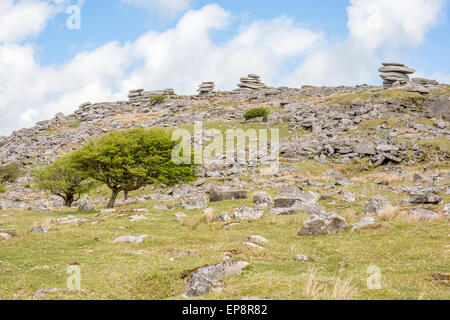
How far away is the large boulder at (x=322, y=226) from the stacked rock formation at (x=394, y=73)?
9063cm

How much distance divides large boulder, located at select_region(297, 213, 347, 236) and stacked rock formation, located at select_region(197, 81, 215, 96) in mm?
131393

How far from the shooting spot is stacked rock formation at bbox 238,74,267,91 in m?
140

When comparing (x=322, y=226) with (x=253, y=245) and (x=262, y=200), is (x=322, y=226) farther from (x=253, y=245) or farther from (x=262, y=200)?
(x=262, y=200)

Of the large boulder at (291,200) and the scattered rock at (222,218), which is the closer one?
the scattered rock at (222,218)

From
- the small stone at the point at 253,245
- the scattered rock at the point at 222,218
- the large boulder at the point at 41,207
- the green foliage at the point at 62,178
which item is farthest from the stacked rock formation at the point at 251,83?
the small stone at the point at 253,245

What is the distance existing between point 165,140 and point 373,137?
125 feet

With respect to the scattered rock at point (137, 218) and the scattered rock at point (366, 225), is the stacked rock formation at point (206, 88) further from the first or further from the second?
the scattered rock at point (366, 225)

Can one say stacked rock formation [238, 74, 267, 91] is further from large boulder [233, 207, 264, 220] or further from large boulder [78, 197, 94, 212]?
large boulder [233, 207, 264, 220]

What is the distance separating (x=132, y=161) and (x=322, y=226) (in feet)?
63.9

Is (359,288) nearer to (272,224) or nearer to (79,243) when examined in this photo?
(272,224)

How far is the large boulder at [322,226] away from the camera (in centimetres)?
1777

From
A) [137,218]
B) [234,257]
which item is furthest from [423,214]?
[137,218]

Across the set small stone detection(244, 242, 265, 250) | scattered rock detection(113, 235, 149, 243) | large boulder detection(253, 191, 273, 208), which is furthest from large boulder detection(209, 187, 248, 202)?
small stone detection(244, 242, 265, 250)
